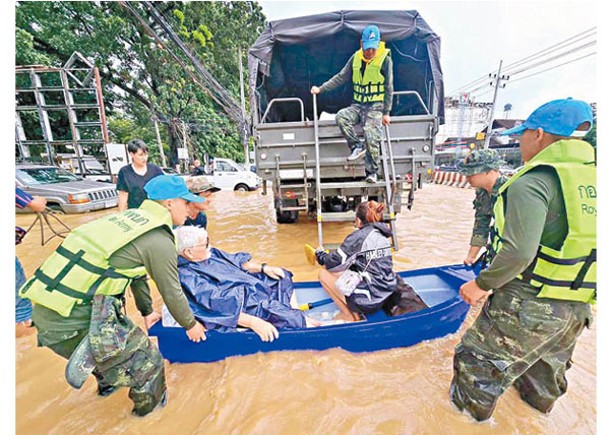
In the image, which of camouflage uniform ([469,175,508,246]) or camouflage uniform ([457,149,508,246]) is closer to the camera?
camouflage uniform ([457,149,508,246])

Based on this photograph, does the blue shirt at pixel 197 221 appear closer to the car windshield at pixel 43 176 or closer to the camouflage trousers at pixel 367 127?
the camouflage trousers at pixel 367 127

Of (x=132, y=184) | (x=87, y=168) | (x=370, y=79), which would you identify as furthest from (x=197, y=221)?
(x=87, y=168)

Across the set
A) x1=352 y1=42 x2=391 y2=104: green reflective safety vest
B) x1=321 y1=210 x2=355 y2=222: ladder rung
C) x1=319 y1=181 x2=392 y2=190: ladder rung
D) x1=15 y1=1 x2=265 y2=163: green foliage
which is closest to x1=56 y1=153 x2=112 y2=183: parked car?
x1=15 y1=1 x2=265 y2=163: green foliage

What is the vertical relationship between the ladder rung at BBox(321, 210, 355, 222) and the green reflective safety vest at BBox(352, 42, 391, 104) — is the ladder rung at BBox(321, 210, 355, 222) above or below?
below

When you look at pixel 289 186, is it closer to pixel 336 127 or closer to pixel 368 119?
pixel 336 127

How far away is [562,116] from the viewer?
1363 millimetres

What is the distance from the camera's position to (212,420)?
1.77 m

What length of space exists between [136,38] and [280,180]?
14.8 meters

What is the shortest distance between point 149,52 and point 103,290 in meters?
16.8

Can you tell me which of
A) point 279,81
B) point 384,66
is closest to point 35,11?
point 279,81

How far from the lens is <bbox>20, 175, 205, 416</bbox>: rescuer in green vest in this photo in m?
1.35

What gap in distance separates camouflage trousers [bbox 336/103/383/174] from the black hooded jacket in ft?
6.41

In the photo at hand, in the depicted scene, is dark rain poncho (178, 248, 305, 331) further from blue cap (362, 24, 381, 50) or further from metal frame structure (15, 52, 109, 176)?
metal frame structure (15, 52, 109, 176)

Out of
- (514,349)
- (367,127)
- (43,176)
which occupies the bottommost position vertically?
(514,349)
